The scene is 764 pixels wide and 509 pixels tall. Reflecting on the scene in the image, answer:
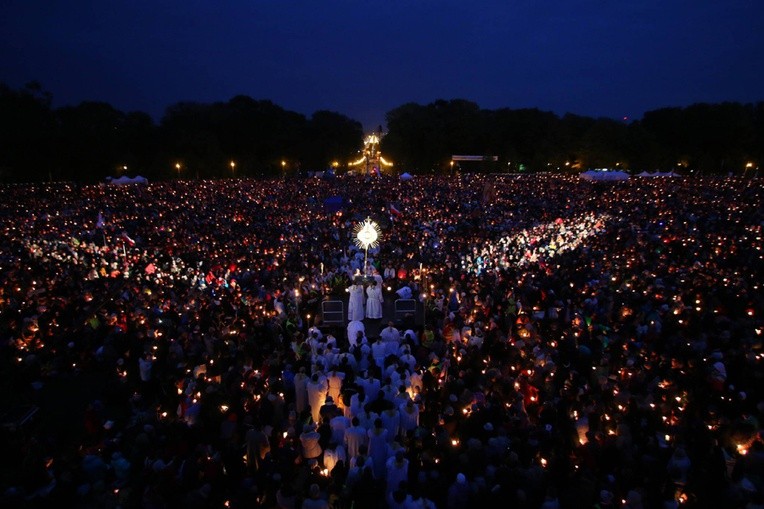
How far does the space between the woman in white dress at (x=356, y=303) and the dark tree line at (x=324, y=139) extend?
33376 millimetres

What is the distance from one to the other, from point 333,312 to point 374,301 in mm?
1006

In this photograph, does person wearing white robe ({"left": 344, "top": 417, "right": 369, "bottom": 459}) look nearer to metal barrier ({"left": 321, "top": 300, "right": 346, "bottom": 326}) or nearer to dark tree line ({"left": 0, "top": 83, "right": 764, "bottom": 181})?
metal barrier ({"left": 321, "top": 300, "right": 346, "bottom": 326})

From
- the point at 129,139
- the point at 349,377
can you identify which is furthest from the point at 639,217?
the point at 129,139

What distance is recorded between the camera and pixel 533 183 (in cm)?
3141

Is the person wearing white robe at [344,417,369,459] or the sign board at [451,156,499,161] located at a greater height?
the sign board at [451,156,499,161]

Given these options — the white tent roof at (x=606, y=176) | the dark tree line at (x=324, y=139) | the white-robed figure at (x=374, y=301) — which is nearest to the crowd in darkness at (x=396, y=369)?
the white-robed figure at (x=374, y=301)

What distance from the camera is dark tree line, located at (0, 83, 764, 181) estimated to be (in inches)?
1428

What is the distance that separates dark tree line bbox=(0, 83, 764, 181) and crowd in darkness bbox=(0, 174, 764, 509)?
24.8 m

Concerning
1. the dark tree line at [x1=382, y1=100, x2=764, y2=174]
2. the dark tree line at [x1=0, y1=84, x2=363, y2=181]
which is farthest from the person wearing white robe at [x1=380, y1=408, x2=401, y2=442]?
the dark tree line at [x1=382, y1=100, x2=764, y2=174]

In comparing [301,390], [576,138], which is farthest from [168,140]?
[301,390]

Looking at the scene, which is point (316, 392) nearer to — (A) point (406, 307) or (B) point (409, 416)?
(B) point (409, 416)

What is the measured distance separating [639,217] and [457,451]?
16260 mm

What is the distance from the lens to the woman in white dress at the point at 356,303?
10.6 meters

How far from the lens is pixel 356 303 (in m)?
10.6
